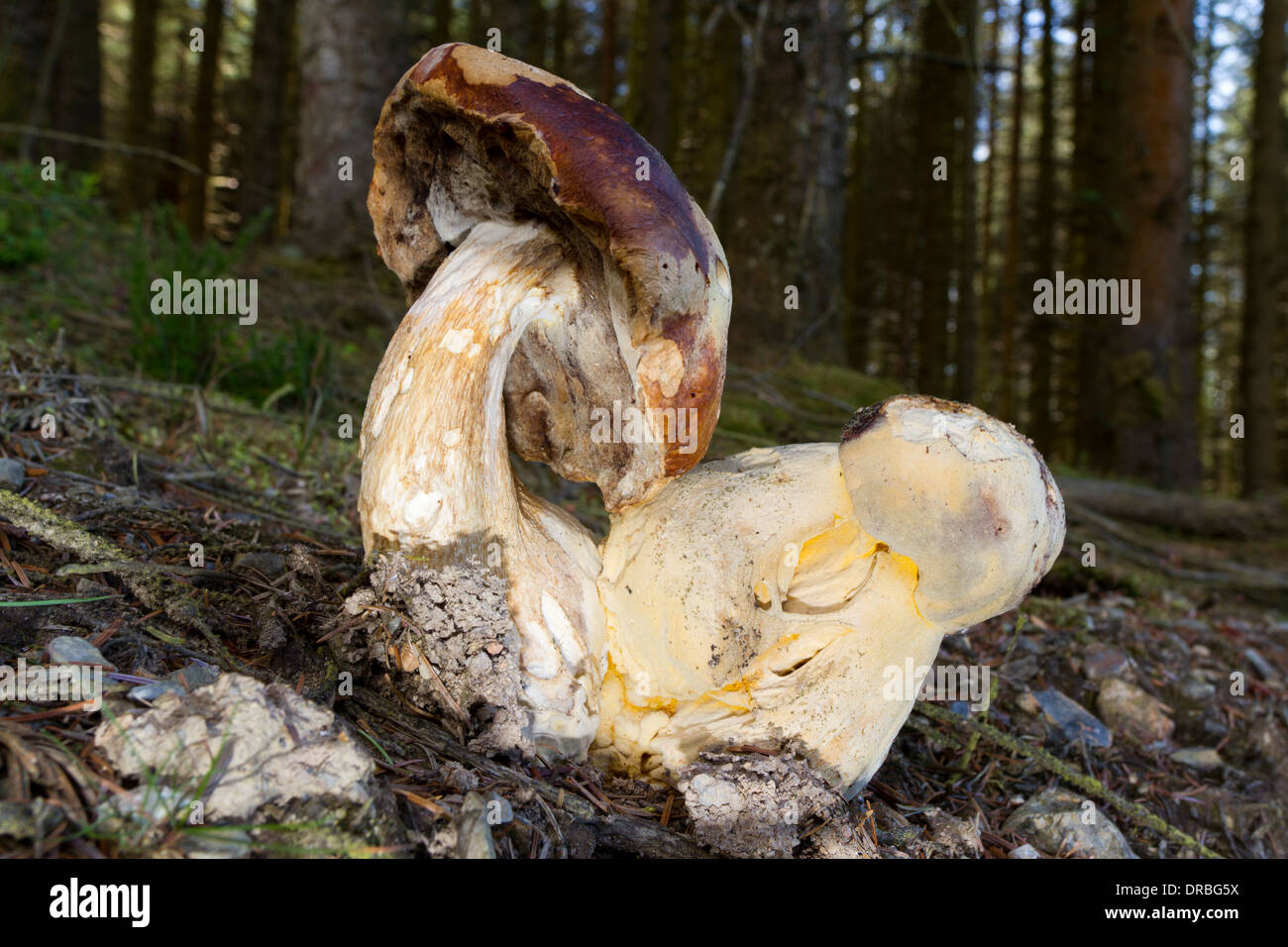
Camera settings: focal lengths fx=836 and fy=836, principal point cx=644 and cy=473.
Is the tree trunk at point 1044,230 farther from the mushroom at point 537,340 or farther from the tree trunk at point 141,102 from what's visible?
the tree trunk at point 141,102

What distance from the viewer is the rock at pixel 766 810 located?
1658 mm

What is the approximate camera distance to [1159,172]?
24.1 ft

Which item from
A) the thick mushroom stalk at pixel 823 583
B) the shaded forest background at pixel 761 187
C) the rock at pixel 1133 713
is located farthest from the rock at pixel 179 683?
the rock at pixel 1133 713

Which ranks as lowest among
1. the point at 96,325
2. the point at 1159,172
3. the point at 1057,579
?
the point at 1057,579

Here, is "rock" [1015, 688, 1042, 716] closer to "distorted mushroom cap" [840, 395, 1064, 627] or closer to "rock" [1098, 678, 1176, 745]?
"rock" [1098, 678, 1176, 745]

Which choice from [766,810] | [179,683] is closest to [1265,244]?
[766,810]

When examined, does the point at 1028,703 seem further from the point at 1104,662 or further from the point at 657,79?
the point at 657,79

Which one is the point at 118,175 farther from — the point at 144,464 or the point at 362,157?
Answer: the point at 144,464

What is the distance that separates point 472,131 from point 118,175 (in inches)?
582

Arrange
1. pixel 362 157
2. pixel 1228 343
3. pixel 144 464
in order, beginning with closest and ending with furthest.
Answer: pixel 144 464, pixel 362 157, pixel 1228 343

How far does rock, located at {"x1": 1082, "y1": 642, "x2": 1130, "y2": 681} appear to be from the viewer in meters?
2.96

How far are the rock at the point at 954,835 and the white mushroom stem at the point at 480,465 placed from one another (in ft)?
2.76

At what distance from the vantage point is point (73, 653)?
151cm
